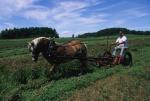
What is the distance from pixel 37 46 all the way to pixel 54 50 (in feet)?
3.60

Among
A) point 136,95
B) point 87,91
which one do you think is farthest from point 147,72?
point 87,91

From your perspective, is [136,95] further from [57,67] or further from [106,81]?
[57,67]

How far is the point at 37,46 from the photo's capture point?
1521cm

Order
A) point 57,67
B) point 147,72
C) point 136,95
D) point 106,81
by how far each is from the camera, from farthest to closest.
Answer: point 147,72, point 57,67, point 106,81, point 136,95

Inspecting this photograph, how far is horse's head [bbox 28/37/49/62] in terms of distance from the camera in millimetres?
15125

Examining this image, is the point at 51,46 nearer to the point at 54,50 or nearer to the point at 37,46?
the point at 54,50

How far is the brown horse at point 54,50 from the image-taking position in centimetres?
1527

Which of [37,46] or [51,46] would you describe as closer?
[37,46]

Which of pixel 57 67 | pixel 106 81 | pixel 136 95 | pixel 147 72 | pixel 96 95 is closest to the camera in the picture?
pixel 96 95

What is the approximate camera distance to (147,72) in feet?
58.2

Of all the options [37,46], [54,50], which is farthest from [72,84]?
[54,50]

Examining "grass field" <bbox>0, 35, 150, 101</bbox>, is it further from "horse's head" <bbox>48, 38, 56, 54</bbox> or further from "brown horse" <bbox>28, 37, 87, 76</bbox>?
"horse's head" <bbox>48, 38, 56, 54</bbox>

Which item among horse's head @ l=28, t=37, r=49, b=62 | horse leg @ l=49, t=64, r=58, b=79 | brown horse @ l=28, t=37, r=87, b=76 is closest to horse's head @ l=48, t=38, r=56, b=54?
brown horse @ l=28, t=37, r=87, b=76

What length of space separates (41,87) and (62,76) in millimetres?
2564
